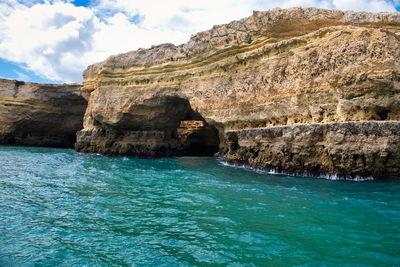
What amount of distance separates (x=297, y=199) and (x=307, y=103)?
5978 millimetres

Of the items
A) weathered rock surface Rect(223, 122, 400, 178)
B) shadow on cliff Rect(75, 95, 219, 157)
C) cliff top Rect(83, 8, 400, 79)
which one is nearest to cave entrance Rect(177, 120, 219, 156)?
shadow on cliff Rect(75, 95, 219, 157)

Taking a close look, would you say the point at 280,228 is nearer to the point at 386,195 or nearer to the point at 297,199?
the point at 297,199

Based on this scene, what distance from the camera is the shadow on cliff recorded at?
20562 mm

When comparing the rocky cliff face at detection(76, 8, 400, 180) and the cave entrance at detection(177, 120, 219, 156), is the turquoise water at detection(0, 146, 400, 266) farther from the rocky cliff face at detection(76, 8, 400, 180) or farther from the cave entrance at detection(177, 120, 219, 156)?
the cave entrance at detection(177, 120, 219, 156)

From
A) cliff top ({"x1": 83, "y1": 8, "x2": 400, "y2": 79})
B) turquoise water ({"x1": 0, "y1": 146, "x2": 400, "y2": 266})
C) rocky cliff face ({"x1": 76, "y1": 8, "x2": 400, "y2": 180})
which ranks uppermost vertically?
cliff top ({"x1": 83, "y1": 8, "x2": 400, "y2": 79})

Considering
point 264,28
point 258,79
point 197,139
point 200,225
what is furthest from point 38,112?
point 200,225

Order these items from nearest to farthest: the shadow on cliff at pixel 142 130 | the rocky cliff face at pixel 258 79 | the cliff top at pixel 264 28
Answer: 1. the rocky cliff face at pixel 258 79
2. the cliff top at pixel 264 28
3. the shadow on cliff at pixel 142 130

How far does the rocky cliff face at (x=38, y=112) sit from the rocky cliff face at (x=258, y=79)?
8097 mm

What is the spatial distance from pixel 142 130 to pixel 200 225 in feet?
58.3

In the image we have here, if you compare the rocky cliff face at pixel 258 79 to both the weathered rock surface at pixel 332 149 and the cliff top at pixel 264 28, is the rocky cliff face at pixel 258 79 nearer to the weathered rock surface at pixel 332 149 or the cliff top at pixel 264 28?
the cliff top at pixel 264 28

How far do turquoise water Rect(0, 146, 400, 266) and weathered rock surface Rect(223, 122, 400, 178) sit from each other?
2.95 feet

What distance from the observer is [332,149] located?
31.8 ft

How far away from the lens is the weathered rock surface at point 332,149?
887cm

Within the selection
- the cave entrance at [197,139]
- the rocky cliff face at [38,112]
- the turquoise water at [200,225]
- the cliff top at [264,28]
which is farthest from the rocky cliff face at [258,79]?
the rocky cliff face at [38,112]
